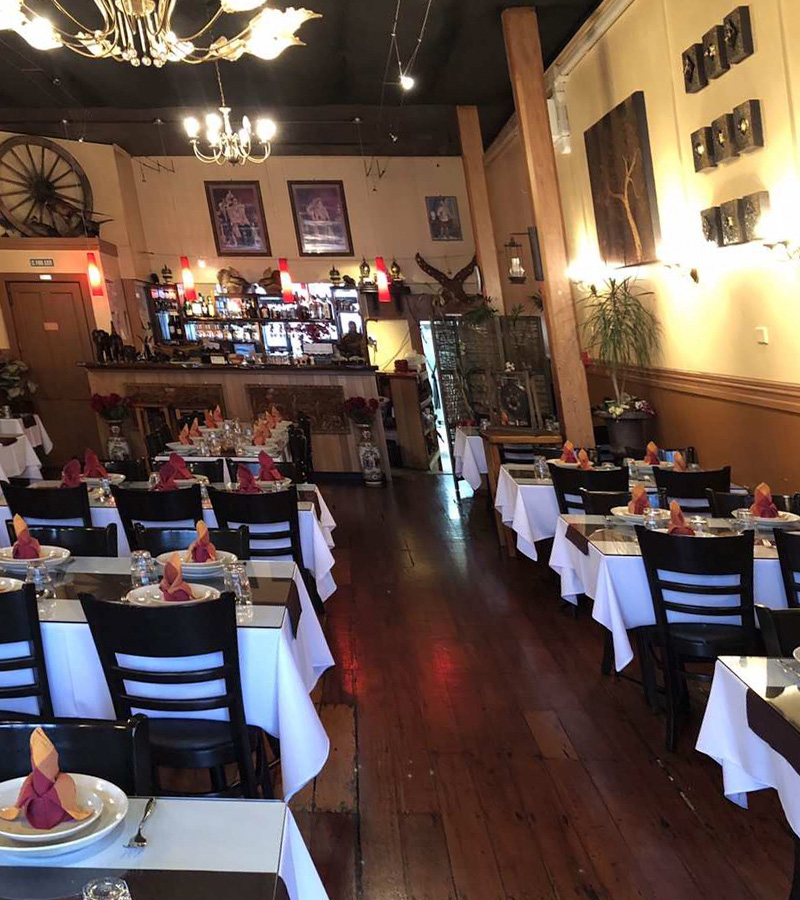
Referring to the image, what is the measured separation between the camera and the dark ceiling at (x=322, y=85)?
8203 mm

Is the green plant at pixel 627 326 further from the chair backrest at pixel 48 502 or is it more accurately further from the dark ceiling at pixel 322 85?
the chair backrest at pixel 48 502

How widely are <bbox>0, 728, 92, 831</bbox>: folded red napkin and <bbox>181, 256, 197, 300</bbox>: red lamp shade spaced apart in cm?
1124

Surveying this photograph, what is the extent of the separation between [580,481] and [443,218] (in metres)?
10.3

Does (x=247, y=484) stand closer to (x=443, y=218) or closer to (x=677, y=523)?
(x=677, y=523)

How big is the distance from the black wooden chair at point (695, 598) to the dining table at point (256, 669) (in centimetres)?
146

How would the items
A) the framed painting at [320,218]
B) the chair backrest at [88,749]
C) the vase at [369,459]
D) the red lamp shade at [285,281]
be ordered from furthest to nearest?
1. the framed painting at [320,218]
2. the red lamp shade at [285,281]
3. the vase at [369,459]
4. the chair backrest at [88,749]

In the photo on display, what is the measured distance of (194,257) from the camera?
13.3 m

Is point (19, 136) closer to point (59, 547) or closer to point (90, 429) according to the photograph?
point (90, 429)

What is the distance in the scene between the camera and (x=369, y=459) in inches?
386

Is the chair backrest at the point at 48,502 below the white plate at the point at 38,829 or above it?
above

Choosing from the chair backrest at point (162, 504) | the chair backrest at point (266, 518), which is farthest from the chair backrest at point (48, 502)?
the chair backrest at point (266, 518)

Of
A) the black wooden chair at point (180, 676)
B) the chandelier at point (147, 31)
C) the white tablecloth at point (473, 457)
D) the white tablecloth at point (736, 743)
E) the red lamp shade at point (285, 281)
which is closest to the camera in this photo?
the white tablecloth at point (736, 743)

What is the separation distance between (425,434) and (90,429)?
5116 millimetres

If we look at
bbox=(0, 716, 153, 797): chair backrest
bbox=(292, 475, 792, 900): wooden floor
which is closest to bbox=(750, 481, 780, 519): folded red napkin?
bbox=(292, 475, 792, 900): wooden floor
